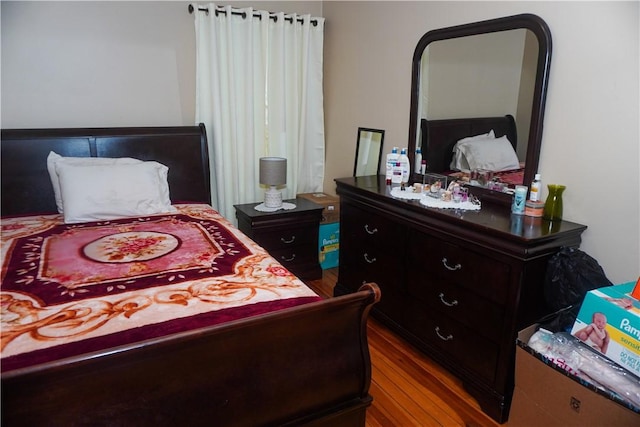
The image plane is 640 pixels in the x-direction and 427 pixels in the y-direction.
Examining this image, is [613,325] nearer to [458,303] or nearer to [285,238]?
[458,303]

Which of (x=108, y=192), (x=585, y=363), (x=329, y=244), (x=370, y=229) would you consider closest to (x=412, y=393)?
(x=585, y=363)

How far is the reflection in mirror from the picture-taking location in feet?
9.82

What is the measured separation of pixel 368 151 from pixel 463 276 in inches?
57.3

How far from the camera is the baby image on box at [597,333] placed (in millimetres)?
1427

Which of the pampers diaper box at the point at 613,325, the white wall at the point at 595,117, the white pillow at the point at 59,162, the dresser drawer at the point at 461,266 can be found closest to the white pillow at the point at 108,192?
the white pillow at the point at 59,162

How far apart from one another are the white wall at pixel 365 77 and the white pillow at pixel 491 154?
0.18 metres

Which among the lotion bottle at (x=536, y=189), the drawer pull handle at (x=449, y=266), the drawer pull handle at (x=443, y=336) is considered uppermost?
the lotion bottle at (x=536, y=189)

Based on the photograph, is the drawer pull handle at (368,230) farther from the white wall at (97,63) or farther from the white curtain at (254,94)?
the white wall at (97,63)

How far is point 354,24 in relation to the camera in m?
3.12

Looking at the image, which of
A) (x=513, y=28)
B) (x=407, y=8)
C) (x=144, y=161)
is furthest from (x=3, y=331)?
(x=407, y=8)

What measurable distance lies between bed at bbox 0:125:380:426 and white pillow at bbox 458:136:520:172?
1218 millimetres

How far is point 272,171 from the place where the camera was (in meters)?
3.00

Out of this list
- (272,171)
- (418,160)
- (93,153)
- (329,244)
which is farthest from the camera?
(329,244)

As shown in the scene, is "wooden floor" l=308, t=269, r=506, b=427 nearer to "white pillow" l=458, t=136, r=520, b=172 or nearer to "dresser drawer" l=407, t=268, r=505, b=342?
"dresser drawer" l=407, t=268, r=505, b=342
